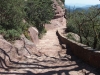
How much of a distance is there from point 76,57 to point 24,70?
4047 millimetres

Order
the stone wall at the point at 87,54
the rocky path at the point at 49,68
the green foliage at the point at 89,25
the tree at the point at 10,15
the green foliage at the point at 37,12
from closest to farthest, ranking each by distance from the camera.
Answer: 1. the rocky path at the point at 49,68
2. the stone wall at the point at 87,54
3. the tree at the point at 10,15
4. the green foliage at the point at 89,25
5. the green foliage at the point at 37,12

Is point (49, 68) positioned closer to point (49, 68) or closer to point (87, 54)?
point (49, 68)

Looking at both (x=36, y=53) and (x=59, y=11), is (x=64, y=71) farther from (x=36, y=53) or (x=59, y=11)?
(x=59, y=11)

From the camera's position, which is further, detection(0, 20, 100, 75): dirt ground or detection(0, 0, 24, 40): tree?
detection(0, 0, 24, 40): tree

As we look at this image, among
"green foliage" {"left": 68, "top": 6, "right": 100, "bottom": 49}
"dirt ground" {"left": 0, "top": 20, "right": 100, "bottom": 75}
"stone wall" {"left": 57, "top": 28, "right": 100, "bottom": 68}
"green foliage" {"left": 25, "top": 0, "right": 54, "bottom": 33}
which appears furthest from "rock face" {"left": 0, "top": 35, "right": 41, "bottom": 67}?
"green foliage" {"left": 25, "top": 0, "right": 54, "bottom": 33}

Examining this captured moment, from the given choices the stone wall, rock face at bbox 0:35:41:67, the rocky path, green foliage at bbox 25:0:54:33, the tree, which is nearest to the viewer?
the rocky path

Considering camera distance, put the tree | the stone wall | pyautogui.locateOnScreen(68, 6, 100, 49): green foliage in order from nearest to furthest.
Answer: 1. the stone wall
2. the tree
3. pyautogui.locateOnScreen(68, 6, 100, 49): green foliage

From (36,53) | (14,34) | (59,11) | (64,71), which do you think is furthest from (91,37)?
(59,11)

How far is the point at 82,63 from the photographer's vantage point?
1004 centimetres

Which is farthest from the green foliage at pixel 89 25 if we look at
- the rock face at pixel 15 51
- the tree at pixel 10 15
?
the tree at pixel 10 15

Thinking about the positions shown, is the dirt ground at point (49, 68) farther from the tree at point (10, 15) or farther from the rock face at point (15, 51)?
the tree at point (10, 15)

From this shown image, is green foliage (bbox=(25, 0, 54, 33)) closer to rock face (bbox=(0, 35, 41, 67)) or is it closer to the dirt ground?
rock face (bbox=(0, 35, 41, 67))

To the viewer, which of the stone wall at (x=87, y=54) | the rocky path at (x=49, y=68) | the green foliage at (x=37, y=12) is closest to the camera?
the rocky path at (x=49, y=68)

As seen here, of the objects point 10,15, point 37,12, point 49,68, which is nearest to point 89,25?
point 37,12
